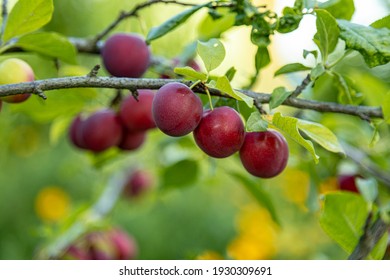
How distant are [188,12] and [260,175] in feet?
0.97

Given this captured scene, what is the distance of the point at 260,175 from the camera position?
2.72 ft

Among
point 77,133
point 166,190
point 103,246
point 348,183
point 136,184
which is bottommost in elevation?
point 136,184

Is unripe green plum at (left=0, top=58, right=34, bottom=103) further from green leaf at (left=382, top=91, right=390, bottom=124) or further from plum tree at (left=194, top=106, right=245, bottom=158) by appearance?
green leaf at (left=382, top=91, right=390, bottom=124)

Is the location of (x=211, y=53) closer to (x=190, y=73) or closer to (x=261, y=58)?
(x=190, y=73)

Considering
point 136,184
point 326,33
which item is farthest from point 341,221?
point 136,184

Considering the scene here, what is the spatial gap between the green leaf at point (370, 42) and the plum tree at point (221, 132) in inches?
7.9

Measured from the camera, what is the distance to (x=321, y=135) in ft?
2.55

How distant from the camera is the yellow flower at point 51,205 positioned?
2.53 meters

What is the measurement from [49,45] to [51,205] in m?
1.69

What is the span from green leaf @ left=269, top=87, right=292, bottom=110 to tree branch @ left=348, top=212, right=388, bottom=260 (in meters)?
0.22

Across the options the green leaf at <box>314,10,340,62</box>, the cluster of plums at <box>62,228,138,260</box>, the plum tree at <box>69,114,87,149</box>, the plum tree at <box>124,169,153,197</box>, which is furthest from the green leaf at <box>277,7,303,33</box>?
the plum tree at <box>124,169,153,197</box>

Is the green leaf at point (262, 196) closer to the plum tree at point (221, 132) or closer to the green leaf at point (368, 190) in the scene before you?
the green leaf at point (368, 190)
